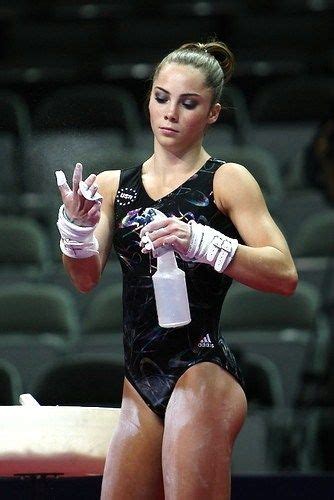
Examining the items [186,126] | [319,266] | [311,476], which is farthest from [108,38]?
[186,126]

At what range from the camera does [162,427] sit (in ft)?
6.53

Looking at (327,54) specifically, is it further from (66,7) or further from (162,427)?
(162,427)

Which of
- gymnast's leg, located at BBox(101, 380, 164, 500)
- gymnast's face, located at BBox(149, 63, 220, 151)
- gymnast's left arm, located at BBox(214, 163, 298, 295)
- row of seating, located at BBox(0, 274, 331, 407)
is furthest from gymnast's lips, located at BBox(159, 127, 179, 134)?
row of seating, located at BBox(0, 274, 331, 407)

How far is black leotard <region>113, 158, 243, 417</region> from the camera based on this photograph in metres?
2.00

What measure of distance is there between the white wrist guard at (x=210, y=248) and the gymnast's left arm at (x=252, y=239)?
0.07 feet

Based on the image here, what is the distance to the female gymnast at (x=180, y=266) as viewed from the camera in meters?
1.90

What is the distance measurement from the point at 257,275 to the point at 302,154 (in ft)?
8.23

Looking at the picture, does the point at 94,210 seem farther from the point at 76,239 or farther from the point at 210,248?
the point at 210,248

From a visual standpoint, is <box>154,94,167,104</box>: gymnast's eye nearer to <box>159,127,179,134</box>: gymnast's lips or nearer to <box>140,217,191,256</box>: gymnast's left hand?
<box>159,127,179,134</box>: gymnast's lips

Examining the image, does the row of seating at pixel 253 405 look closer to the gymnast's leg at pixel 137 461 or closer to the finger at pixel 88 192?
the gymnast's leg at pixel 137 461

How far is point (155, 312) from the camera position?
79.5 inches

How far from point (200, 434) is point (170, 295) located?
0.26m

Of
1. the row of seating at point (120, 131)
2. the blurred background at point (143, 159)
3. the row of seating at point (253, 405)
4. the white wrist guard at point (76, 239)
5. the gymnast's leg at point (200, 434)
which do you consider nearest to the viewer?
the gymnast's leg at point (200, 434)

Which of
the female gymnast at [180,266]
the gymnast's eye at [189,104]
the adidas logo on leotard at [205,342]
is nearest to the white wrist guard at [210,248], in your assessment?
the female gymnast at [180,266]
